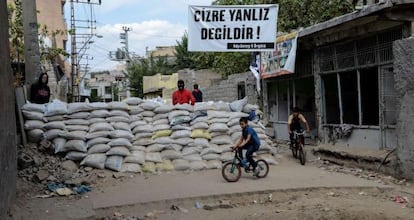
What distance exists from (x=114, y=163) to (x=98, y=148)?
0.46 m

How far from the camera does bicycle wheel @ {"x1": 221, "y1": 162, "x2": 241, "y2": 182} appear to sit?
343 inches

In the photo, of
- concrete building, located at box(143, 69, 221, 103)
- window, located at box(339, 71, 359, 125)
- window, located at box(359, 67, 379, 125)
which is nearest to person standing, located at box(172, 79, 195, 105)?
window, located at box(339, 71, 359, 125)

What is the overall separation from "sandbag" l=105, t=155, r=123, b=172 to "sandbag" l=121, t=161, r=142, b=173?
8 cm

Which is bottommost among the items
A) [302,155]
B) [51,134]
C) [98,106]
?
[302,155]

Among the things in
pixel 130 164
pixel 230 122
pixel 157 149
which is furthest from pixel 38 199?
pixel 230 122

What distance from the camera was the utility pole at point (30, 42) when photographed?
35.1ft

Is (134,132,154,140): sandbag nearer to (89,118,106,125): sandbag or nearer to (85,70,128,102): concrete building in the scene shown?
(89,118,106,125): sandbag

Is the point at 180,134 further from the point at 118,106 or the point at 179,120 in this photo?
the point at 118,106

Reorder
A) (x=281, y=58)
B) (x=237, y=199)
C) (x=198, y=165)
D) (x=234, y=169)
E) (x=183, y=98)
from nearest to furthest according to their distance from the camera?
(x=237, y=199) → (x=234, y=169) → (x=198, y=165) → (x=183, y=98) → (x=281, y=58)

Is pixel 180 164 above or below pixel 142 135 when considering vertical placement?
below

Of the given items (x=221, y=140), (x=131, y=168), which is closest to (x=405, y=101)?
(x=221, y=140)

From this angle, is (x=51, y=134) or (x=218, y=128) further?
(x=218, y=128)

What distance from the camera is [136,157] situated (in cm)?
993

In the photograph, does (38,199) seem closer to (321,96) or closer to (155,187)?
(155,187)
